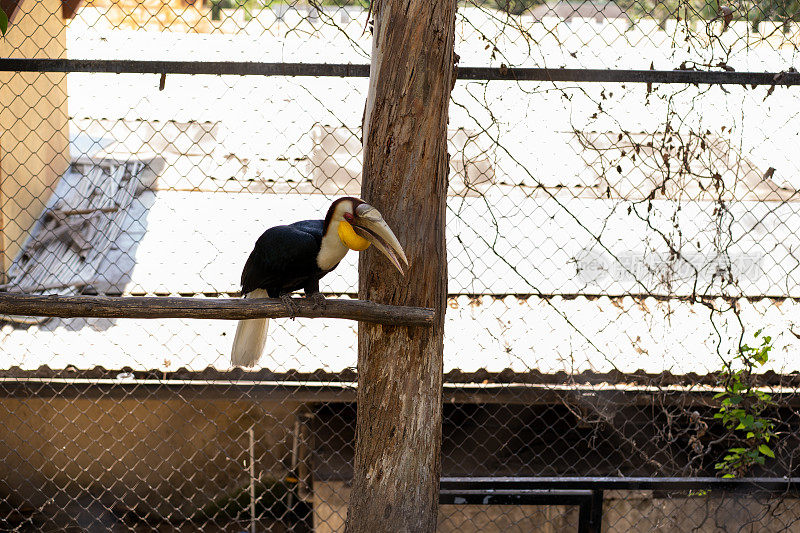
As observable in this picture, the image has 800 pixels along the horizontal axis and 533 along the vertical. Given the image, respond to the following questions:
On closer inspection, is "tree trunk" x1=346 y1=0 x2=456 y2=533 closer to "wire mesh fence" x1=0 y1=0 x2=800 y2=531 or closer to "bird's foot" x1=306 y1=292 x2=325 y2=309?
"bird's foot" x1=306 y1=292 x2=325 y2=309

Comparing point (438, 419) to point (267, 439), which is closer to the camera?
point (438, 419)

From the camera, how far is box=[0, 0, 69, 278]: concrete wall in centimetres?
407

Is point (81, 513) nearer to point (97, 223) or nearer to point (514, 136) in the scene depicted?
point (97, 223)

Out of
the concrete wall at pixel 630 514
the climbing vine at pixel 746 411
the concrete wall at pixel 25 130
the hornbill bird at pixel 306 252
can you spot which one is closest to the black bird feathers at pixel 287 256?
the hornbill bird at pixel 306 252

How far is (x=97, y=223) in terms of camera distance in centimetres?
436

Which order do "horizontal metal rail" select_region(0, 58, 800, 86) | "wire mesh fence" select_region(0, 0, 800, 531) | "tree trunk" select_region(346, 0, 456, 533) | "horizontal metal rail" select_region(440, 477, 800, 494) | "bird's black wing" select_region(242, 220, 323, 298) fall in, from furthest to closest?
"wire mesh fence" select_region(0, 0, 800, 531), "horizontal metal rail" select_region(440, 477, 800, 494), "horizontal metal rail" select_region(0, 58, 800, 86), "bird's black wing" select_region(242, 220, 323, 298), "tree trunk" select_region(346, 0, 456, 533)

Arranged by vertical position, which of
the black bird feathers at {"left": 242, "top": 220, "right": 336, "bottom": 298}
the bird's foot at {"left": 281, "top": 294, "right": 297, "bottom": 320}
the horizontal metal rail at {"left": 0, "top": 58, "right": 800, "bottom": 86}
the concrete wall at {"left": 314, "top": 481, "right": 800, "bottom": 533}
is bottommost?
the concrete wall at {"left": 314, "top": 481, "right": 800, "bottom": 533}

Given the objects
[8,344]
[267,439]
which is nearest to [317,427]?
[267,439]

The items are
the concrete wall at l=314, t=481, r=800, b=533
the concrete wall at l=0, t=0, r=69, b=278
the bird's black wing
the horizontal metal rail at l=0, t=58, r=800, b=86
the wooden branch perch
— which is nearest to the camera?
the wooden branch perch

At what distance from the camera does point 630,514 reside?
A: 317 cm

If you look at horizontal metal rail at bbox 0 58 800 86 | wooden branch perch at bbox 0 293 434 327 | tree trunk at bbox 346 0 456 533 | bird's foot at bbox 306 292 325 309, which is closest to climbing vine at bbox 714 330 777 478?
horizontal metal rail at bbox 0 58 800 86

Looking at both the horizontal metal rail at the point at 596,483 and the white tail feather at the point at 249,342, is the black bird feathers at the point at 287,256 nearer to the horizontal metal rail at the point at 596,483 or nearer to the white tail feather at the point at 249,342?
the white tail feather at the point at 249,342

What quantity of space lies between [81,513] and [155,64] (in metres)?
2.39

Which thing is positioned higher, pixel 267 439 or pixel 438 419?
pixel 438 419
